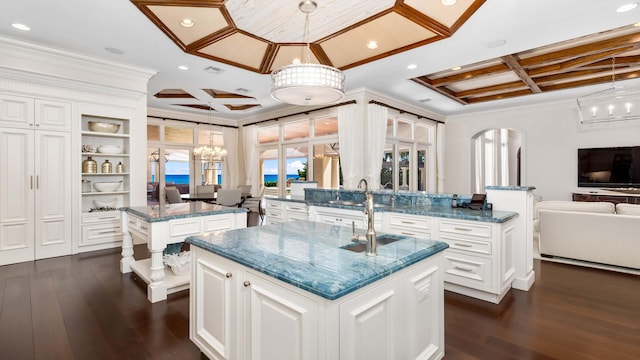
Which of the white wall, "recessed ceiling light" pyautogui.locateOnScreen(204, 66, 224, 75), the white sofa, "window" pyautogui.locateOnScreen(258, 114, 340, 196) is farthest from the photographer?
"window" pyautogui.locateOnScreen(258, 114, 340, 196)

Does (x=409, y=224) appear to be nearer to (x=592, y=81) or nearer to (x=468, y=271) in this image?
(x=468, y=271)

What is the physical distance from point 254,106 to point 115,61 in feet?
11.2

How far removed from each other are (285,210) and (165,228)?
2.17 metres

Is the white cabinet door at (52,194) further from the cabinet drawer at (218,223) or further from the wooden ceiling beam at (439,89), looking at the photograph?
the wooden ceiling beam at (439,89)

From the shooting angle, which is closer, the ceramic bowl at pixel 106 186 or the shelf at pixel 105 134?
the shelf at pixel 105 134

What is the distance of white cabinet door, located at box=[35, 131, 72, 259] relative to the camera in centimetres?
422

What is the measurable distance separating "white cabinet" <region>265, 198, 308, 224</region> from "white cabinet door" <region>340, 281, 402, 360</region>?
9.93ft

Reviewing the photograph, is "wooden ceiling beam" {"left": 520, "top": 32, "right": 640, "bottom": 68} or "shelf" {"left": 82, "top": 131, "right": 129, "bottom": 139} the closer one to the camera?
"wooden ceiling beam" {"left": 520, "top": 32, "right": 640, "bottom": 68}

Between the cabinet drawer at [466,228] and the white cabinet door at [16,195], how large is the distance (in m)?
5.35

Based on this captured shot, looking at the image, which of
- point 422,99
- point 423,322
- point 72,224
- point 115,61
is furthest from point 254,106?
point 423,322

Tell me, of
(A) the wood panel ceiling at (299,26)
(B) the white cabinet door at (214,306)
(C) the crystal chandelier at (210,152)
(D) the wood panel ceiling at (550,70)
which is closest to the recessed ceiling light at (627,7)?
(D) the wood panel ceiling at (550,70)

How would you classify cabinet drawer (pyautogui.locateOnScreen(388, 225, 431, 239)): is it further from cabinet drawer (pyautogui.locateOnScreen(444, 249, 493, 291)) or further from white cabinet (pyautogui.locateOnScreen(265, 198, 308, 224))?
white cabinet (pyautogui.locateOnScreen(265, 198, 308, 224))

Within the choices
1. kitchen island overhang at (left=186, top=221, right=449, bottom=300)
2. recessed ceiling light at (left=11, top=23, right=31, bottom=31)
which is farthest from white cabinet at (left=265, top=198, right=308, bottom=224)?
recessed ceiling light at (left=11, top=23, right=31, bottom=31)

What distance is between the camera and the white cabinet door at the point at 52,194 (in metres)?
4.22
